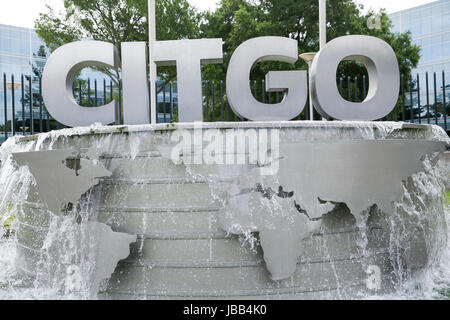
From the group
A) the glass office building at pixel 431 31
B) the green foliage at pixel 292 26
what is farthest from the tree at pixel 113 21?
the glass office building at pixel 431 31

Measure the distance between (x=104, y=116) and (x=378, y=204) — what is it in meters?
3.64

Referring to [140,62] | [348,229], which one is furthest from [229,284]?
[140,62]

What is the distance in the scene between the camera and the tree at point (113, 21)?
18281 mm

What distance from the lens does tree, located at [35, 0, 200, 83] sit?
60.0ft

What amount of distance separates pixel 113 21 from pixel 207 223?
17.0 m

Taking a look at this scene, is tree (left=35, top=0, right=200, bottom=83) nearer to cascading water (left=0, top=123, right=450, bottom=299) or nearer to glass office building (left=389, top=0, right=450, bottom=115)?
cascading water (left=0, top=123, right=450, bottom=299)

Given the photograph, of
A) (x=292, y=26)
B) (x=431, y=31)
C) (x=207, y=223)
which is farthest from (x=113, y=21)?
(x=431, y=31)

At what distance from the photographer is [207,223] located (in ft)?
13.1

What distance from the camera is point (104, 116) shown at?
541 centimetres

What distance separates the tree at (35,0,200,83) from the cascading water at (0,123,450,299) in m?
15.0

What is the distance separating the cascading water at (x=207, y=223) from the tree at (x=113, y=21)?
15033 mm

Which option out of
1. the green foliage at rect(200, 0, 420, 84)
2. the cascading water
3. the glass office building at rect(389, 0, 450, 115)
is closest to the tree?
the green foliage at rect(200, 0, 420, 84)

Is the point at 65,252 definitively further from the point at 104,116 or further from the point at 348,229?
the point at 348,229

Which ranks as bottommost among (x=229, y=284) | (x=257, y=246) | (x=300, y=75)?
(x=229, y=284)
